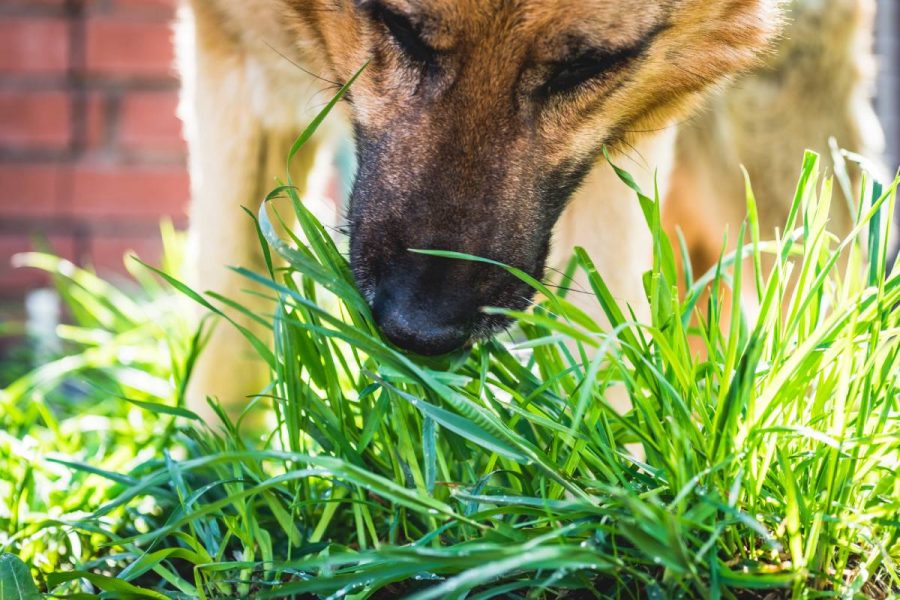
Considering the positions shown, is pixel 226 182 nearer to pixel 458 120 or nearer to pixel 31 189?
pixel 458 120

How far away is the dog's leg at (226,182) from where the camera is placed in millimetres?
1874

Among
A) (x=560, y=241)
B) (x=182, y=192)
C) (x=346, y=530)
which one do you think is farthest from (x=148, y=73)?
(x=346, y=530)

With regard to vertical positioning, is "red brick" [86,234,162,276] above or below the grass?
below

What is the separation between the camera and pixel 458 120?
1.30 metres

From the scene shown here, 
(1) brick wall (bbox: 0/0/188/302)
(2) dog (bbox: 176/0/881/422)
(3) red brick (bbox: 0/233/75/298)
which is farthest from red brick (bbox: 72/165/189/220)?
(2) dog (bbox: 176/0/881/422)

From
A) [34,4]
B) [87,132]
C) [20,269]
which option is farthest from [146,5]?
[20,269]

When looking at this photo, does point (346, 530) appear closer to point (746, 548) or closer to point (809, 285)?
point (746, 548)

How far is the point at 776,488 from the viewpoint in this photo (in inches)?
40.7

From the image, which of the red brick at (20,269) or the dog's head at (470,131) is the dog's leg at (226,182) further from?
the red brick at (20,269)

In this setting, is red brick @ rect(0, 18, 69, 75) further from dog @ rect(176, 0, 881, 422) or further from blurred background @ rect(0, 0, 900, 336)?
dog @ rect(176, 0, 881, 422)

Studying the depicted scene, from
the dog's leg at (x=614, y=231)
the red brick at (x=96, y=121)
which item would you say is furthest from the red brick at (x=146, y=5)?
the dog's leg at (x=614, y=231)

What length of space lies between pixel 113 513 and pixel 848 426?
931 millimetres

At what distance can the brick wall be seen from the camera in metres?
2.97

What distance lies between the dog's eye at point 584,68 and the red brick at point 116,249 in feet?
6.70
